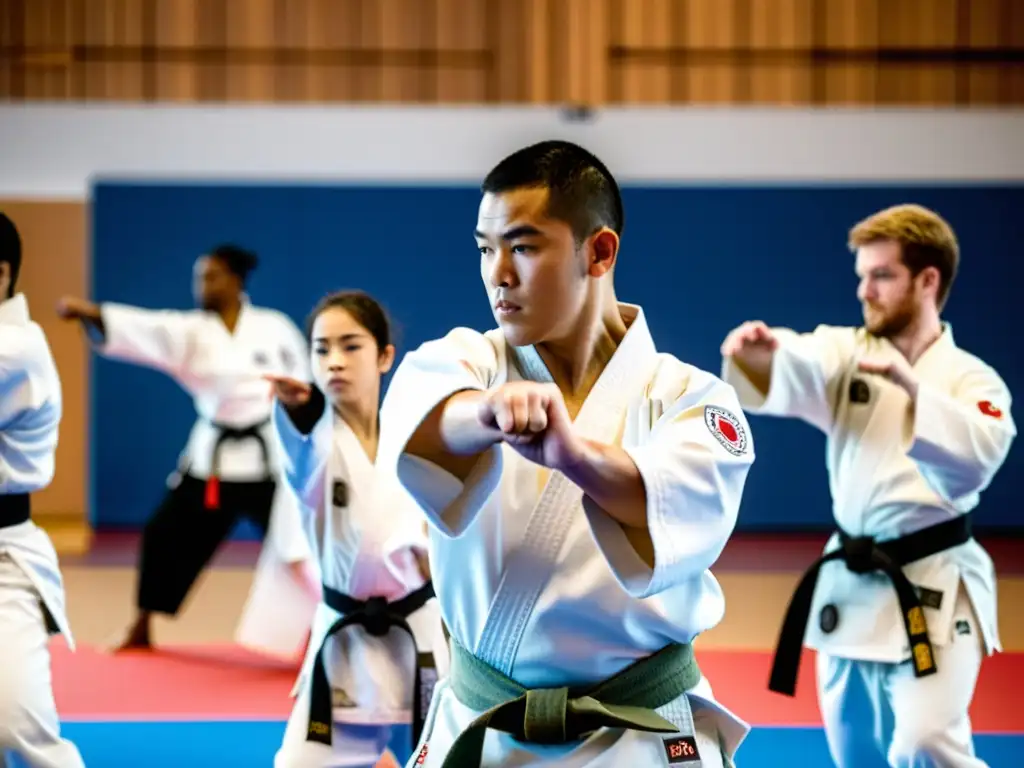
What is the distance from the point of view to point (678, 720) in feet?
6.33

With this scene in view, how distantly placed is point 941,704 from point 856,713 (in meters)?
0.27

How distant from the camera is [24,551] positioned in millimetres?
2834

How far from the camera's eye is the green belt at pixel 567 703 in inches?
A: 72.2

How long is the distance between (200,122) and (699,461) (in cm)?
753

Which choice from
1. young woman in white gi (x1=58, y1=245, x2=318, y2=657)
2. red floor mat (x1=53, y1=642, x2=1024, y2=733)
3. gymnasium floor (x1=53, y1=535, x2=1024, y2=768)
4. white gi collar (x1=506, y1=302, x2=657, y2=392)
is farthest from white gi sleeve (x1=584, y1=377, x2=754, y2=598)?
young woman in white gi (x1=58, y1=245, x2=318, y2=657)

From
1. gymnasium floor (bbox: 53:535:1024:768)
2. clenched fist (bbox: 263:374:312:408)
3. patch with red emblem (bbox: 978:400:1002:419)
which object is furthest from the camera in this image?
gymnasium floor (bbox: 53:535:1024:768)

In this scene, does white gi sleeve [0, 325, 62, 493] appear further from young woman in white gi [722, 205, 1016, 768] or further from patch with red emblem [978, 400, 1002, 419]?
patch with red emblem [978, 400, 1002, 419]

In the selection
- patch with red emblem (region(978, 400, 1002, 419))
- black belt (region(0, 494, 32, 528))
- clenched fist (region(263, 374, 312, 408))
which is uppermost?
clenched fist (region(263, 374, 312, 408))

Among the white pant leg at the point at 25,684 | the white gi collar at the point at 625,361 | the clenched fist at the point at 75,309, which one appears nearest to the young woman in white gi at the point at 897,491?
the white gi collar at the point at 625,361

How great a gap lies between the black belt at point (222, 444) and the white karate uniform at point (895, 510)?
121 inches

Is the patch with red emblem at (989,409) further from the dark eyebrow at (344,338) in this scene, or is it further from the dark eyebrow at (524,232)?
the dark eyebrow at (524,232)

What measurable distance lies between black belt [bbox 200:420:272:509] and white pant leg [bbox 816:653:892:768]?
3156 mm

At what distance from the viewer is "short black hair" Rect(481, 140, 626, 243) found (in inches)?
72.2

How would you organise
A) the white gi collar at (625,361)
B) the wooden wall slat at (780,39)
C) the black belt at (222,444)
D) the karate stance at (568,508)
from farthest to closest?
the wooden wall slat at (780,39) → the black belt at (222,444) → the white gi collar at (625,361) → the karate stance at (568,508)
